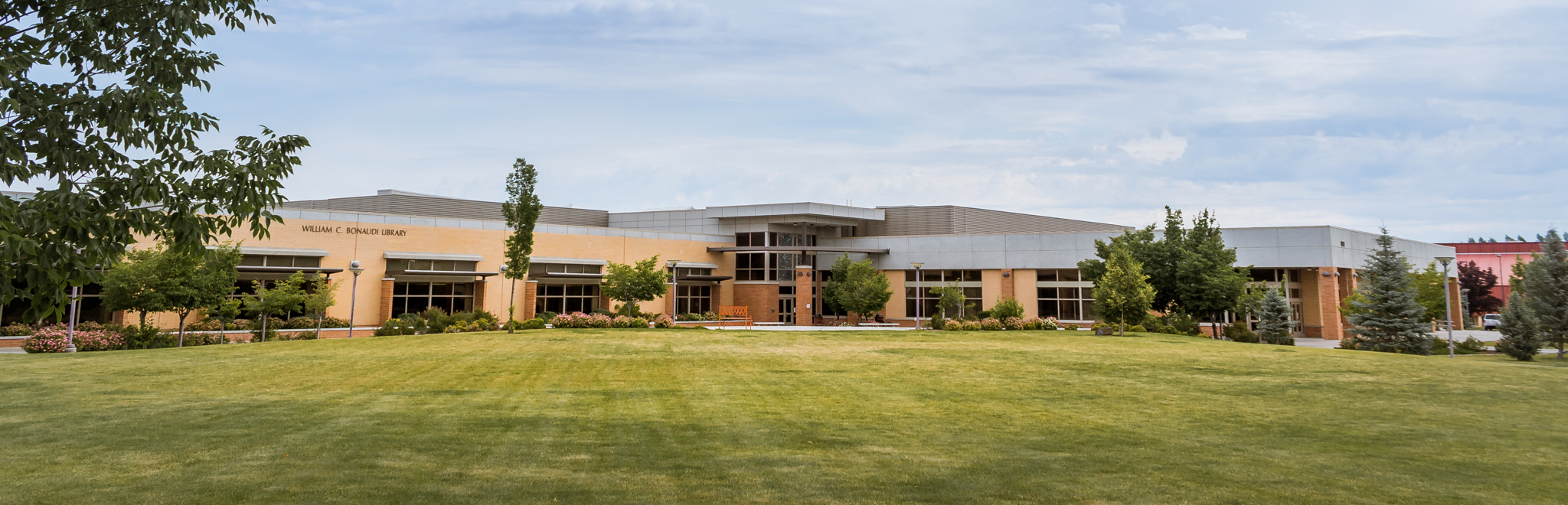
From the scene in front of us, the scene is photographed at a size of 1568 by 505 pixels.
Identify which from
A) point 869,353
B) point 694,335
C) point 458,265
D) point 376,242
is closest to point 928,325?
point 694,335

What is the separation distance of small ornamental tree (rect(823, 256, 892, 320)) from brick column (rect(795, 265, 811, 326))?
1.91 m

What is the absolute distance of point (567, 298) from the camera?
4428cm

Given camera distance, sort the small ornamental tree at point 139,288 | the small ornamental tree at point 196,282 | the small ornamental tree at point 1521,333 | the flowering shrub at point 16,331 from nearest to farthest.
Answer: the small ornamental tree at point 1521,333
the small ornamental tree at point 139,288
the small ornamental tree at point 196,282
the flowering shrub at point 16,331

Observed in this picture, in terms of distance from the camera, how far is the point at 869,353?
22.0 meters

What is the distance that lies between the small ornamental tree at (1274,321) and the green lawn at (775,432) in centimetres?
1507

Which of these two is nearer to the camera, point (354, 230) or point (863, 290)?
point (354, 230)

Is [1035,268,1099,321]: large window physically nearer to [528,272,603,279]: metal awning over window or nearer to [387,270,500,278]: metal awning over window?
[528,272,603,279]: metal awning over window

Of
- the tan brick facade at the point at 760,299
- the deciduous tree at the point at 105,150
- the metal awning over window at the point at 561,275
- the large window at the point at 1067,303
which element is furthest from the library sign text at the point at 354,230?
the large window at the point at 1067,303

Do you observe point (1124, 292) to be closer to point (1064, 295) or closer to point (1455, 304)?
point (1064, 295)

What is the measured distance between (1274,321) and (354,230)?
4210 centimetres

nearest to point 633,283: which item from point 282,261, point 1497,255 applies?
point 282,261

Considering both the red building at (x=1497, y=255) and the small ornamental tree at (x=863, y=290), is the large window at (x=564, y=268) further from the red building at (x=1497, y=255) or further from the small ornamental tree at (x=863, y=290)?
the red building at (x=1497, y=255)

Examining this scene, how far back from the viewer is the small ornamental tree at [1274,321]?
1287 inches

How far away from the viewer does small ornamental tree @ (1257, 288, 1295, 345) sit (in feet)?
107
